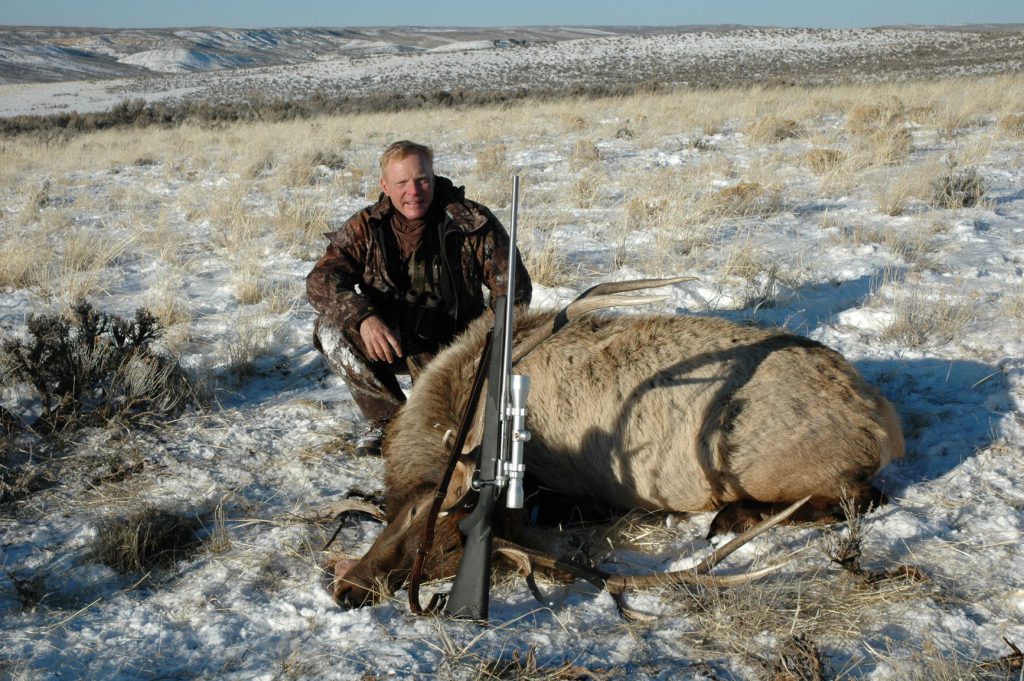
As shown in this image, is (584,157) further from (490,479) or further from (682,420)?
(490,479)

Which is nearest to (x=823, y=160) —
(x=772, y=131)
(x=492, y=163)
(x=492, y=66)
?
(x=772, y=131)

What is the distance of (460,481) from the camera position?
293cm

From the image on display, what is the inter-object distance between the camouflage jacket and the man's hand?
1.33 ft

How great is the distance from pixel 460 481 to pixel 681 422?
3.27ft

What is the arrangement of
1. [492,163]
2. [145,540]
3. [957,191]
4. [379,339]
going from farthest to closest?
1. [492,163]
2. [957,191]
3. [379,339]
4. [145,540]

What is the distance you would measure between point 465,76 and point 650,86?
65.8ft

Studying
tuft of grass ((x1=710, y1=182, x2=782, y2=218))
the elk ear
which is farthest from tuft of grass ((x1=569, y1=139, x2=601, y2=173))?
the elk ear

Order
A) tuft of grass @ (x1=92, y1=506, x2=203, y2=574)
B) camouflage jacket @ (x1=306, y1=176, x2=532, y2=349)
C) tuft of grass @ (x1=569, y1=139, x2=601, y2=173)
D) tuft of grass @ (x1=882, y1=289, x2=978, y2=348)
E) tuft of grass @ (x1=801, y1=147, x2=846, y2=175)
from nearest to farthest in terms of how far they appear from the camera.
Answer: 1. tuft of grass @ (x1=92, y1=506, x2=203, y2=574)
2. camouflage jacket @ (x1=306, y1=176, x2=532, y2=349)
3. tuft of grass @ (x1=882, y1=289, x2=978, y2=348)
4. tuft of grass @ (x1=801, y1=147, x2=846, y2=175)
5. tuft of grass @ (x1=569, y1=139, x2=601, y2=173)

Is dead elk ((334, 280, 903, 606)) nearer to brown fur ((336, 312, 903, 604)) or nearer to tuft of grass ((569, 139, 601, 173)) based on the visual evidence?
brown fur ((336, 312, 903, 604))

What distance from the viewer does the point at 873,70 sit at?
32.1 meters

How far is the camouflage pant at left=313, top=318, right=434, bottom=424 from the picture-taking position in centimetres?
425

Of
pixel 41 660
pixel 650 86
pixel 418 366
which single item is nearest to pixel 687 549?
pixel 418 366

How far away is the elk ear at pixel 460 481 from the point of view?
9.44 feet

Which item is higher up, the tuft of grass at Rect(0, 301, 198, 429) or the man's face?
the man's face
